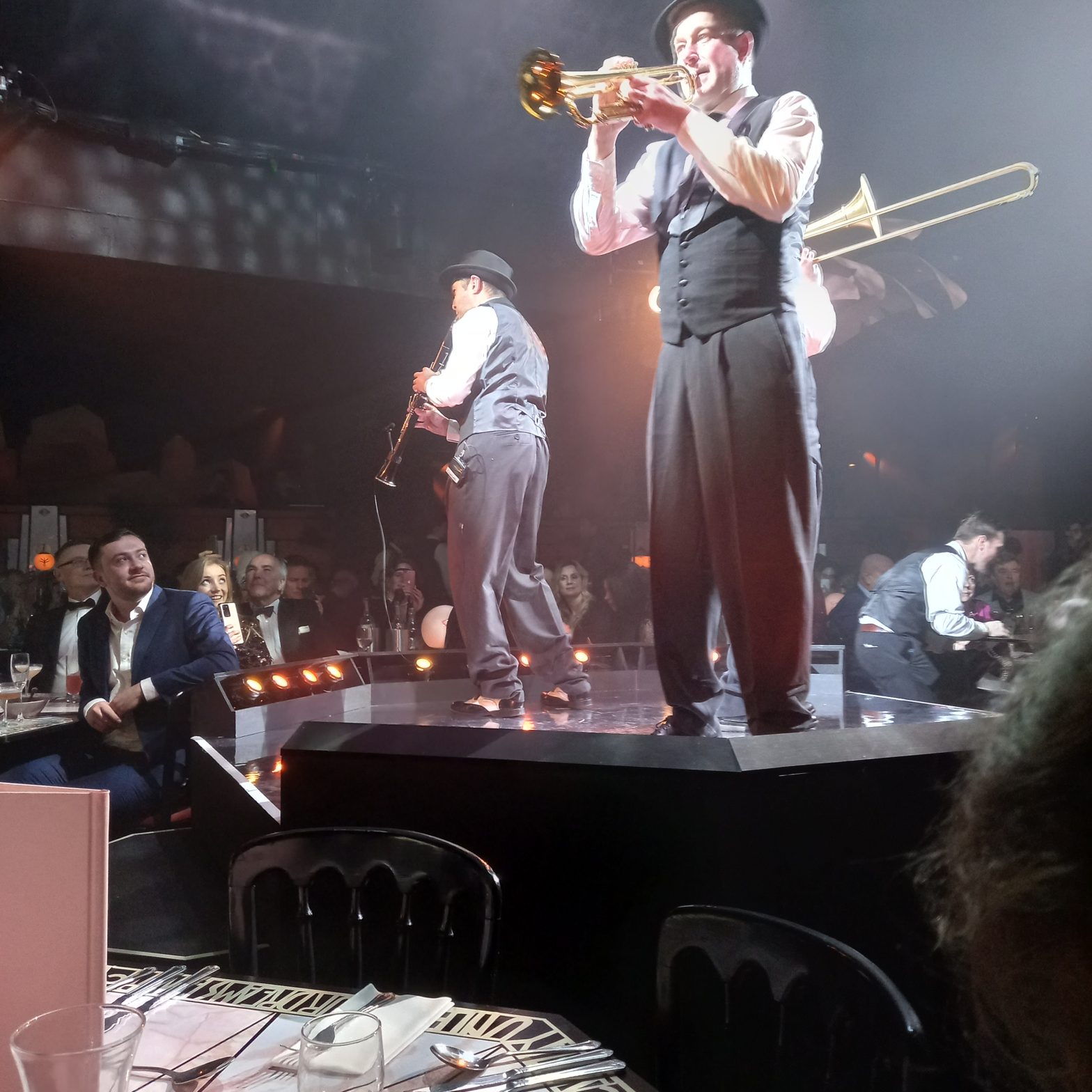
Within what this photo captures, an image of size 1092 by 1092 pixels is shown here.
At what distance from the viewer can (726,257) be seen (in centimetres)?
235

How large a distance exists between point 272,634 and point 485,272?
213cm

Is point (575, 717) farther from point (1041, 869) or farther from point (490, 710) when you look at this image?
point (1041, 869)

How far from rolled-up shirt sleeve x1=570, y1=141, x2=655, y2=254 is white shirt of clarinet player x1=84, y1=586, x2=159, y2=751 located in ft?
7.90

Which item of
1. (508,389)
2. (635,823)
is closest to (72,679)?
(508,389)

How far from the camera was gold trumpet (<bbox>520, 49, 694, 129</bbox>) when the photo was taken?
2441 millimetres

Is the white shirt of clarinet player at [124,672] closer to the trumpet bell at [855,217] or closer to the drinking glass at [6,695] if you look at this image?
the drinking glass at [6,695]

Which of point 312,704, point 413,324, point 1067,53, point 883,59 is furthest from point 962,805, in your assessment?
point 413,324

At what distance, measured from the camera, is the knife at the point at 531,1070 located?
3.29ft

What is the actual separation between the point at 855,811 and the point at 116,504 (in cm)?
426

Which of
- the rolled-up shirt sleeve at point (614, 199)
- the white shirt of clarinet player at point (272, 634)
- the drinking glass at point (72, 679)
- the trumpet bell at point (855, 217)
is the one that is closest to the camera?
the rolled-up shirt sleeve at point (614, 199)

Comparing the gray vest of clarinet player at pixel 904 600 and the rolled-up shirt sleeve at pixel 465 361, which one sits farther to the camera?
the gray vest of clarinet player at pixel 904 600

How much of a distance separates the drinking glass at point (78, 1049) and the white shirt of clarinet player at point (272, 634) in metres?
3.62

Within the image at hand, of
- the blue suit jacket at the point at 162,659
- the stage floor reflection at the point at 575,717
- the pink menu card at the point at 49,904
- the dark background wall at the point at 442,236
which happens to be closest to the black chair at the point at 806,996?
the pink menu card at the point at 49,904

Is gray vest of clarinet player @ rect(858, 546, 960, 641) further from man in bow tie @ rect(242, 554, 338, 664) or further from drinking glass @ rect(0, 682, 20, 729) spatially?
drinking glass @ rect(0, 682, 20, 729)
